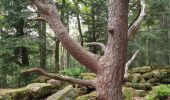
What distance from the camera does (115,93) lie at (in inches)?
151

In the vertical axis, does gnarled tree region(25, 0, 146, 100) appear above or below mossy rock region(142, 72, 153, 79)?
above

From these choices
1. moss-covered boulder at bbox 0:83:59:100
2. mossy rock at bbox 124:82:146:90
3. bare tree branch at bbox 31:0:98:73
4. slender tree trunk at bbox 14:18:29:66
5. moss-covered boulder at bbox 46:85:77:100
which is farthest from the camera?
slender tree trunk at bbox 14:18:29:66

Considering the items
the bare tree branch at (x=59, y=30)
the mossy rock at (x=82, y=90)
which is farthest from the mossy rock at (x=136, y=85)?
the bare tree branch at (x=59, y=30)

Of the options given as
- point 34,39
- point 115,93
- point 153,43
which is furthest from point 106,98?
point 153,43

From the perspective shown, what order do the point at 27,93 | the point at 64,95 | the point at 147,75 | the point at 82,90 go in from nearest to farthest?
1. the point at 64,95
2. the point at 27,93
3. the point at 82,90
4. the point at 147,75

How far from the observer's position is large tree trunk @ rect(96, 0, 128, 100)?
3.83 metres

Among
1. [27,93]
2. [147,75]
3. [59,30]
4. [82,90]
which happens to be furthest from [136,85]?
[59,30]

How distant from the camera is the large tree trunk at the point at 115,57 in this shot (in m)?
3.83

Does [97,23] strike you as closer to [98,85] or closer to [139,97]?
[139,97]

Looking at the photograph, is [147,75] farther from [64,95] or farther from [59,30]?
[59,30]

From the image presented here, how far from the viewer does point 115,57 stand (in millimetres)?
3842

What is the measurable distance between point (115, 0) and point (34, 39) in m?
13.0

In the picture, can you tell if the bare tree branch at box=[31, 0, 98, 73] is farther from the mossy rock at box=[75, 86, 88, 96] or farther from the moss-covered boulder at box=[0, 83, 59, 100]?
the mossy rock at box=[75, 86, 88, 96]

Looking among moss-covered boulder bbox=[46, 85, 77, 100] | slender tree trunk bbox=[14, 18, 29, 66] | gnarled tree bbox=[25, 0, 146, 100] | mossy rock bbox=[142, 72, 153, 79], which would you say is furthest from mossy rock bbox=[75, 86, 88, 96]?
gnarled tree bbox=[25, 0, 146, 100]
